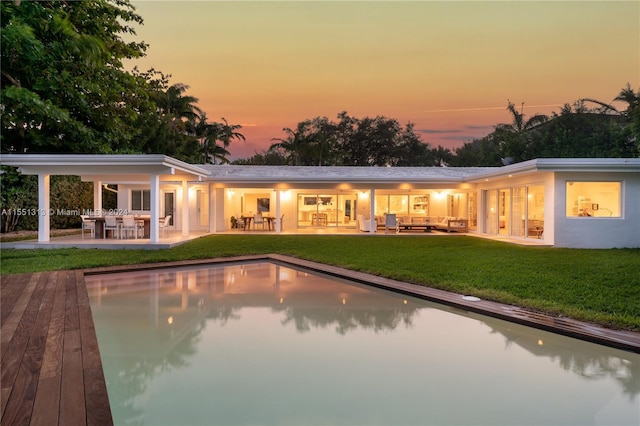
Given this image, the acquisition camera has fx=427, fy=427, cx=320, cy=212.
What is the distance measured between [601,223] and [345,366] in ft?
43.4

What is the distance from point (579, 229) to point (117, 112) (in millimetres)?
19731

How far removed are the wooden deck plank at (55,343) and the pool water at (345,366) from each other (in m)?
0.45

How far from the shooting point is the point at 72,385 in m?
3.42

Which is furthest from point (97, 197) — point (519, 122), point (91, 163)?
point (519, 122)

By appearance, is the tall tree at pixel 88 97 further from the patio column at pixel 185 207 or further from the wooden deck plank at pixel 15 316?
the wooden deck plank at pixel 15 316

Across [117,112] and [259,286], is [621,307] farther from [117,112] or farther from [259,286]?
[117,112]

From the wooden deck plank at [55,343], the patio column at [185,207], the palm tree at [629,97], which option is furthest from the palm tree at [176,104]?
the palm tree at [629,97]

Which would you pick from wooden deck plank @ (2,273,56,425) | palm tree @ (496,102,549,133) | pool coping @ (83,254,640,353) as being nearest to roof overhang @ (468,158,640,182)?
pool coping @ (83,254,640,353)

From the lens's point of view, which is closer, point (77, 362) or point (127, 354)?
point (77, 362)

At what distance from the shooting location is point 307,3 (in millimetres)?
14312

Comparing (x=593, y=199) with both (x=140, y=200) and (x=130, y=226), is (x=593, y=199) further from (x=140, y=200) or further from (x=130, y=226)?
(x=140, y=200)

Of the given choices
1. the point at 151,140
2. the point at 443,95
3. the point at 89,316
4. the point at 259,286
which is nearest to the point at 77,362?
the point at 89,316

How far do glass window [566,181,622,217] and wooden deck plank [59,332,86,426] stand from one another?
1453 centimetres

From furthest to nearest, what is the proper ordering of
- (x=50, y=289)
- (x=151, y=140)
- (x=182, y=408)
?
(x=151, y=140), (x=50, y=289), (x=182, y=408)
